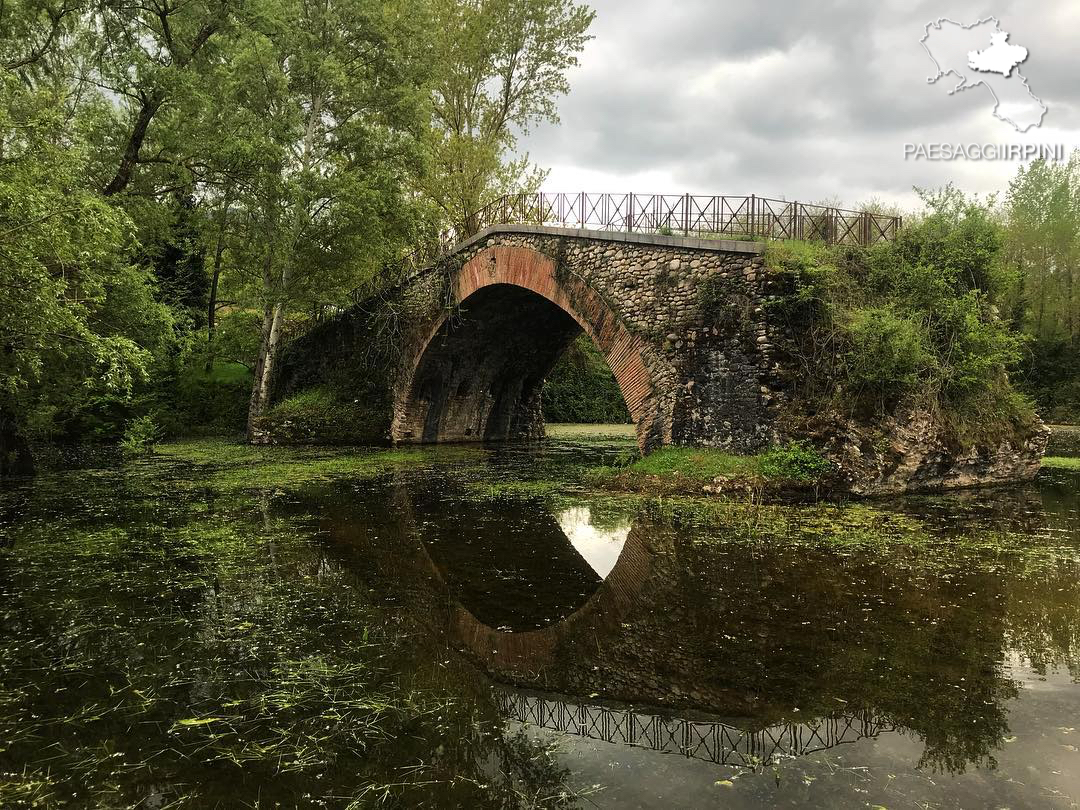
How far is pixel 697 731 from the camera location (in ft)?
12.5

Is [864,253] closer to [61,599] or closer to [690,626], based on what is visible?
[690,626]

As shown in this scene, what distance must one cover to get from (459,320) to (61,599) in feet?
48.0

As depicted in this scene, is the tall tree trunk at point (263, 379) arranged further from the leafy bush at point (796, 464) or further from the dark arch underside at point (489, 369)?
the leafy bush at point (796, 464)

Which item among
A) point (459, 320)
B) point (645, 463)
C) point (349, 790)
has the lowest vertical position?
point (349, 790)

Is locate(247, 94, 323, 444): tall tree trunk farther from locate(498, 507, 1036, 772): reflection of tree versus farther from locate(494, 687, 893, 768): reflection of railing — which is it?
locate(494, 687, 893, 768): reflection of railing

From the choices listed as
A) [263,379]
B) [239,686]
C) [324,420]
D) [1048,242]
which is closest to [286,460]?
[324,420]

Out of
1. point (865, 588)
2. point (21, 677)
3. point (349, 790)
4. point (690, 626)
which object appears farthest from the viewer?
point (865, 588)

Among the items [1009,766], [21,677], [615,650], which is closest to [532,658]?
[615,650]

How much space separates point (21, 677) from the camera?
430 cm

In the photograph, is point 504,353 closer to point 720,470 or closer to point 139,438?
point 139,438

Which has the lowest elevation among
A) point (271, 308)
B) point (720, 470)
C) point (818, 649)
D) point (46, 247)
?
point (818, 649)

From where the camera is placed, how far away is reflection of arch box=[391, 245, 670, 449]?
1437 centimetres

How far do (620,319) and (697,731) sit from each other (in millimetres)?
11116

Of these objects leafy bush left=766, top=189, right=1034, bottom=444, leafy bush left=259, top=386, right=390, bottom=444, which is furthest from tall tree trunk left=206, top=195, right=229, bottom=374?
leafy bush left=766, top=189, right=1034, bottom=444
